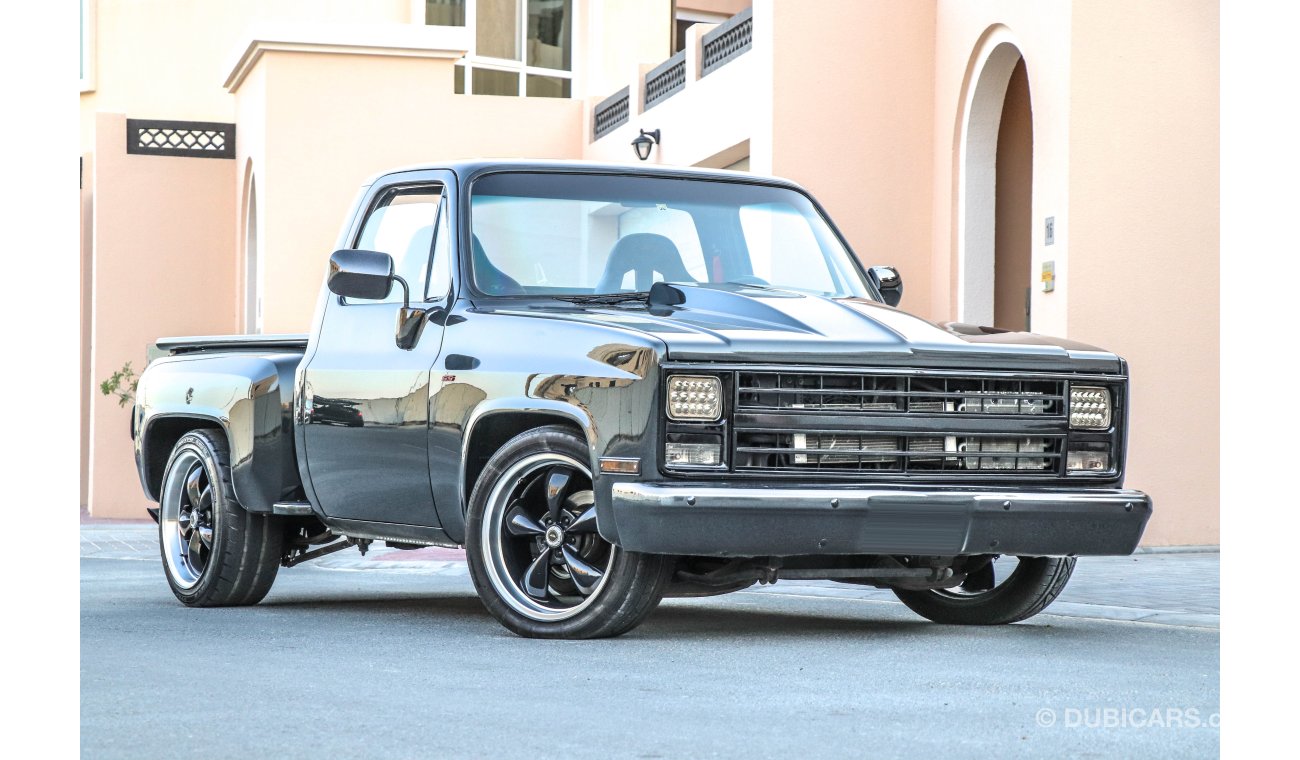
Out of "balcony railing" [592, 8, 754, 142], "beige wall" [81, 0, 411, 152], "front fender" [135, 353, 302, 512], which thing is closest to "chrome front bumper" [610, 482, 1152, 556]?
"front fender" [135, 353, 302, 512]

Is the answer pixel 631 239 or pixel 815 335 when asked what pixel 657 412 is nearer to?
pixel 815 335

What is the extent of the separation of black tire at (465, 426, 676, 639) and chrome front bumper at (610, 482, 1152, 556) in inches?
13.2

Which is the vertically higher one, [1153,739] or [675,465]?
[675,465]

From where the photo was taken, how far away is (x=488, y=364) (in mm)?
7426

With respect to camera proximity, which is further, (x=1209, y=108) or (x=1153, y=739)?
(x=1209, y=108)

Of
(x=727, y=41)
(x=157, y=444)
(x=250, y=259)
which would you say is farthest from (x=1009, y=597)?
(x=250, y=259)

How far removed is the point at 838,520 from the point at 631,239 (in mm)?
1789

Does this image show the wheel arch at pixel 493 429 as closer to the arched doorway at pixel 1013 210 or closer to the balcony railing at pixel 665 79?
the arched doorway at pixel 1013 210

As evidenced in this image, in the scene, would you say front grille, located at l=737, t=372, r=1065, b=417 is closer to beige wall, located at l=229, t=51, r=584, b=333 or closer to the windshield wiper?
the windshield wiper

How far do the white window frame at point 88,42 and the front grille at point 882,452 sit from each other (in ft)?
73.3
